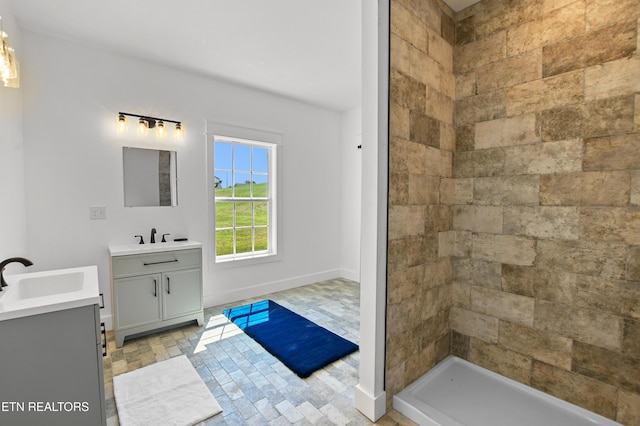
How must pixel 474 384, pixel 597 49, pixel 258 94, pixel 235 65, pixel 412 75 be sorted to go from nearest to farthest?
pixel 597 49, pixel 412 75, pixel 474 384, pixel 235 65, pixel 258 94

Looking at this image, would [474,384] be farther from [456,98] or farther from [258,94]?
[258,94]

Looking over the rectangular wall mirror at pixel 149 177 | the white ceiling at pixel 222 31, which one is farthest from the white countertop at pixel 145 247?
the white ceiling at pixel 222 31

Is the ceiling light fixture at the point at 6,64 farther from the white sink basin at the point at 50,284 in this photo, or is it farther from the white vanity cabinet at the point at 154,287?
the white vanity cabinet at the point at 154,287

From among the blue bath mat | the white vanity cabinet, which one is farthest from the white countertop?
the blue bath mat

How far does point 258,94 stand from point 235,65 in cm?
76

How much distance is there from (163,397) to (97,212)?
6.25ft

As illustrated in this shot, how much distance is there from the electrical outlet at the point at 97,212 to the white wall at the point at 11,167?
470 mm

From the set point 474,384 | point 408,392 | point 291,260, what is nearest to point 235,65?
point 291,260

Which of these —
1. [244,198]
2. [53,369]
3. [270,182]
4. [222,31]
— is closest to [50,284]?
[53,369]

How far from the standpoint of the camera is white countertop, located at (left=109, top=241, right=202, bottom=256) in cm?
273

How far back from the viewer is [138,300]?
280 cm

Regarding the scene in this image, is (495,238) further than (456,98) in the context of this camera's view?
No

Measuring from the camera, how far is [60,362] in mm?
1448

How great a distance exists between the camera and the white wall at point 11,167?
2.07m
